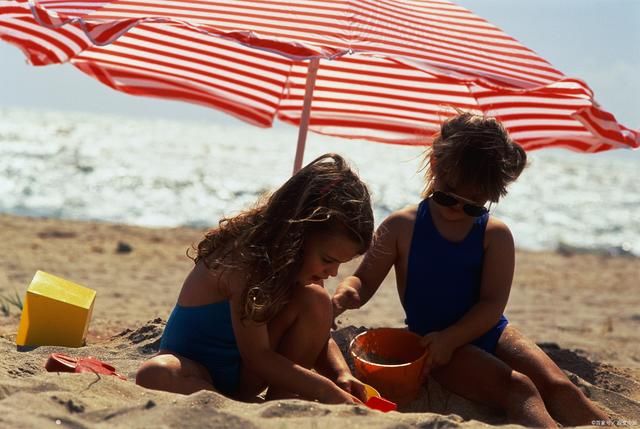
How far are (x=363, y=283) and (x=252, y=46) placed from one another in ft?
3.23

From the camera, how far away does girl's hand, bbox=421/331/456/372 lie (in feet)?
10.3

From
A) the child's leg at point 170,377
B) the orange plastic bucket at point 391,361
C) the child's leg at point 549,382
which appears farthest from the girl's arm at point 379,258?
the child's leg at point 170,377

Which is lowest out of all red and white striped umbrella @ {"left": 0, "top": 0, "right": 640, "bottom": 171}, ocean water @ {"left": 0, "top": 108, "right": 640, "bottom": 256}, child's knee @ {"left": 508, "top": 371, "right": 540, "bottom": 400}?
ocean water @ {"left": 0, "top": 108, "right": 640, "bottom": 256}

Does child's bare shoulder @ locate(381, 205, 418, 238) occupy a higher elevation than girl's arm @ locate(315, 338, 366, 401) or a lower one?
higher

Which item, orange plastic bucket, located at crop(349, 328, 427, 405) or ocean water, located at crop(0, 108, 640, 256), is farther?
ocean water, located at crop(0, 108, 640, 256)

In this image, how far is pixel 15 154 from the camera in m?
25.9

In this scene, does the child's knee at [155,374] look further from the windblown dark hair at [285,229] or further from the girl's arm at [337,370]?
the girl's arm at [337,370]

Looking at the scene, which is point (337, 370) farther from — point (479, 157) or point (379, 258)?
point (479, 157)

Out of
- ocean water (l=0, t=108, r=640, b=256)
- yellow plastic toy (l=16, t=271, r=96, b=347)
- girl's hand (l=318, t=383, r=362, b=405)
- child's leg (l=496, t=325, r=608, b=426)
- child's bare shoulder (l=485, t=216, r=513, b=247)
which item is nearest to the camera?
girl's hand (l=318, t=383, r=362, b=405)

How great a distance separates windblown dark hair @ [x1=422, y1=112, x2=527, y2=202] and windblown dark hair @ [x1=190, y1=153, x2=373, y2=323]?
1.60ft

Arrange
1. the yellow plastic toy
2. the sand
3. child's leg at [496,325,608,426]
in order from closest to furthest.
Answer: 1. the sand
2. child's leg at [496,325,608,426]
3. the yellow plastic toy

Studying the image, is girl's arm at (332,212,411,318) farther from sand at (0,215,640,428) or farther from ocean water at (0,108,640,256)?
ocean water at (0,108,640,256)

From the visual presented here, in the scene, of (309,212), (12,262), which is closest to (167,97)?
(309,212)

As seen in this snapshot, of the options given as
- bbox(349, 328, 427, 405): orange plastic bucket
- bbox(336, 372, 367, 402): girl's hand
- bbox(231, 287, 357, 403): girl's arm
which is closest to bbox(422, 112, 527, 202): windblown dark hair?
bbox(349, 328, 427, 405): orange plastic bucket
